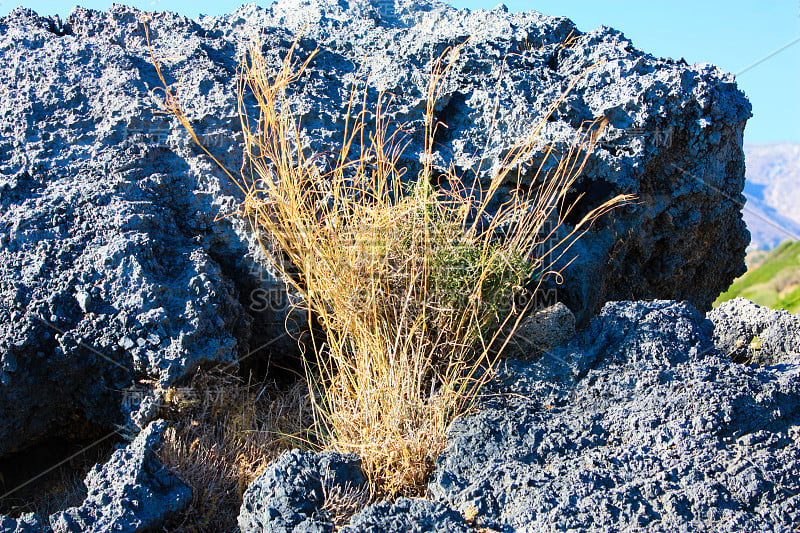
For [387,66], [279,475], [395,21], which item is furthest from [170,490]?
[395,21]

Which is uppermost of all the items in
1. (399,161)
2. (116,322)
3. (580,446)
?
(399,161)

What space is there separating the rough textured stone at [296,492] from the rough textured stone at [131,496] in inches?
10.0

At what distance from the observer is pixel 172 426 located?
2.40 meters

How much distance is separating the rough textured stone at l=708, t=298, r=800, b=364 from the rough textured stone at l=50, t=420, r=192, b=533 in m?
2.38

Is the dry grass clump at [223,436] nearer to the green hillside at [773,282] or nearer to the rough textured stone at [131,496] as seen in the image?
the rough textured stone at [131,496]

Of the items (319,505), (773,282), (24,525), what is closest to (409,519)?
(319,505)

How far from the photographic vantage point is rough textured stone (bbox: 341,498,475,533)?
5.55 feet

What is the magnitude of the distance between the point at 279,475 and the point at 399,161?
71.0 inches

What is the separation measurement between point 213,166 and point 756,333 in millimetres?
2601

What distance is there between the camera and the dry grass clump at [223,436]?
7.05 ft

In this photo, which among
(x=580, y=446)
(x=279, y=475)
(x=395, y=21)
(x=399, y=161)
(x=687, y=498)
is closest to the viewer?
(x=687, y=498)

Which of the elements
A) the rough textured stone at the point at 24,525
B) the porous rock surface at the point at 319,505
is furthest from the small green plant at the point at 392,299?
the rough textured stone at the point at 24,525

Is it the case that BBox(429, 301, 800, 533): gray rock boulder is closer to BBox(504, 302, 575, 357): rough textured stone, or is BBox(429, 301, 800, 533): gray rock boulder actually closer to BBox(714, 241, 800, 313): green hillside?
BBox(504, 302, 575, 357): rough textured stone

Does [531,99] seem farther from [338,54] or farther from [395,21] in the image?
[395,21]
